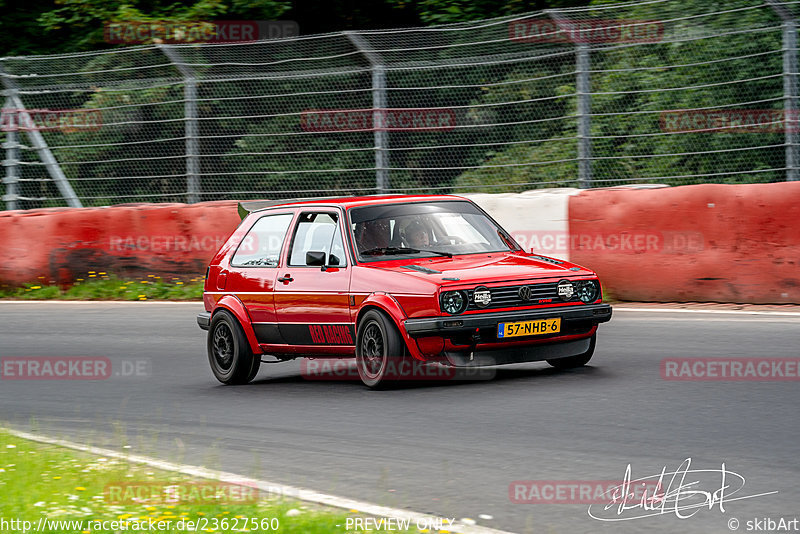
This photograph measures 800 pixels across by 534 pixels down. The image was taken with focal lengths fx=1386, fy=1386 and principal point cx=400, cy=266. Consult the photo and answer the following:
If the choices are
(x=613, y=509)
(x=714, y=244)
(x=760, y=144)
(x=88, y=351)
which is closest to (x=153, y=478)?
(x=613, y=509)

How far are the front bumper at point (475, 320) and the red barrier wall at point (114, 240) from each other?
8.49m

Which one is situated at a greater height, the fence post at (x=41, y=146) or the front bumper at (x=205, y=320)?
the fence post at (x=41, y=146)

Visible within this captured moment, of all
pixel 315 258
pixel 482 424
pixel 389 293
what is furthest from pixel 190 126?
pixel 482 424

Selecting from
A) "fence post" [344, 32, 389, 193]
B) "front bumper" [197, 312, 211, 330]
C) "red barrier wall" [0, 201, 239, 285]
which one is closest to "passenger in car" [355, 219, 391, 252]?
"front bumper" [197, 312, 211, 330]

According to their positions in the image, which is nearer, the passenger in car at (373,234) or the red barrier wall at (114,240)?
the passenger in car at (373,234)

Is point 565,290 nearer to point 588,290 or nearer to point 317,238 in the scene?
point 588,290

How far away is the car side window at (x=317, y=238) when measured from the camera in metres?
10.6

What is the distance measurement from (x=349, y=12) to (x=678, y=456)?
2227 centimetres

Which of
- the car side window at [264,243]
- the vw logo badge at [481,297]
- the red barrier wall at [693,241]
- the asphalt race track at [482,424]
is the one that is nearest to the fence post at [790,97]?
the red barrier wall at [693,241]

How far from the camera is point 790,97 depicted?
50.4 ft

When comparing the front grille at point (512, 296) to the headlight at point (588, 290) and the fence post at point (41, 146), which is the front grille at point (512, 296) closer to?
the headlight at point (588, 290)

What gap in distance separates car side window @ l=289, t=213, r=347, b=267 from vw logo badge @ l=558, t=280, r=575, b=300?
66.4 inches

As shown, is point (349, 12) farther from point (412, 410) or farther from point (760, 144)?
point (412, 410)

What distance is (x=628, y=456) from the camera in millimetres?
7078
